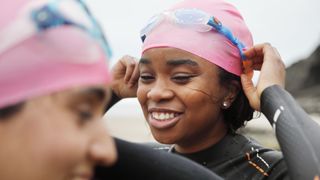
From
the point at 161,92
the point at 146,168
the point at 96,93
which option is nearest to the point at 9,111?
the point at 96,93

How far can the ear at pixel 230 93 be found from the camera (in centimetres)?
384

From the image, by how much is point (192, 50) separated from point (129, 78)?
0.55 metres

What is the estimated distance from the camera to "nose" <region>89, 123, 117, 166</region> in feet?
5.47

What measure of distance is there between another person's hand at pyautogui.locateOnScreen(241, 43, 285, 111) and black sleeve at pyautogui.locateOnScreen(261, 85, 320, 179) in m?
0.11

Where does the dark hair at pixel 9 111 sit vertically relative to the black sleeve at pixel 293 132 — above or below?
above

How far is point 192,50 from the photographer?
3.71m

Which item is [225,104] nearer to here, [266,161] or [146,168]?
[266,161]

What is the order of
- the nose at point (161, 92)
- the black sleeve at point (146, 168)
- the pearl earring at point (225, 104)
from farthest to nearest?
the pearl earring at point (225, 104)
the nose at point (161, 92)
the black sleeve at point (146, 168)

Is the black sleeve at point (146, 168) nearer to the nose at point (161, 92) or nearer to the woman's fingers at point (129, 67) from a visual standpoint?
the nose at point (161, 92)

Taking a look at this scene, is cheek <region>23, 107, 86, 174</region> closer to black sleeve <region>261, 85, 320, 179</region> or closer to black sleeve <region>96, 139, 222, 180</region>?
black sleeve <region>96, 139, 222, 180</region>

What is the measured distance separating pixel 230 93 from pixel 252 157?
0.47 metres

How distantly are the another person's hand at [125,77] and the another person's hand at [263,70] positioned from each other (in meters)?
0.74

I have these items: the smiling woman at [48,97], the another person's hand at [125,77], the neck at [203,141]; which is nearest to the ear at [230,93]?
the neck at [203,141]

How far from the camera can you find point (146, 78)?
3.71 metres
